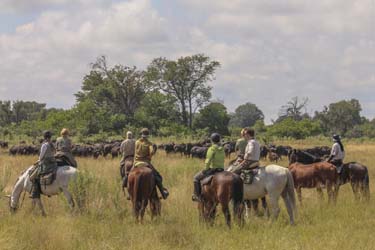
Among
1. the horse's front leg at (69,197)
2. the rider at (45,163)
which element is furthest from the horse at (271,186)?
the rider at (45,163)

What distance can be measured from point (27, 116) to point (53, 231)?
11053 cm

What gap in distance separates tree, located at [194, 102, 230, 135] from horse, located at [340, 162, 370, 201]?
5806cm

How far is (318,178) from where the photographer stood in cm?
1424

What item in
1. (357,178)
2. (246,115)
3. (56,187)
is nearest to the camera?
(56,187)

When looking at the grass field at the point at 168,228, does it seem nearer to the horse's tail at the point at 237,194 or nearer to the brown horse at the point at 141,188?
the brown horse at the point at 141,188

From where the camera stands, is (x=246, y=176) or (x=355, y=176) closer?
(x=246, y=176)

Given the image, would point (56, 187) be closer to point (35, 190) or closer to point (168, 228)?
point (35, 190)

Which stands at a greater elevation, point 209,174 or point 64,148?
point 64,148

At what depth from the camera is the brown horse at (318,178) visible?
46.3 ft

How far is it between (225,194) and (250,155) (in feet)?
3.65

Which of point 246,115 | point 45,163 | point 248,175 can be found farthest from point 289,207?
point 246,115

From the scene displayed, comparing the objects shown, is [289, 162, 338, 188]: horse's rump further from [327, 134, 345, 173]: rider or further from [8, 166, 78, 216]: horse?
[8, 166, 78, 216]: horse

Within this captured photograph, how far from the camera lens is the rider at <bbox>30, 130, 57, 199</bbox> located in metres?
12.7

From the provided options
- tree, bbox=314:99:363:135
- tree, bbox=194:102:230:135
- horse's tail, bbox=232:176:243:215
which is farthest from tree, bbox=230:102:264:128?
horse's tail, bbox=232:176:243:215
